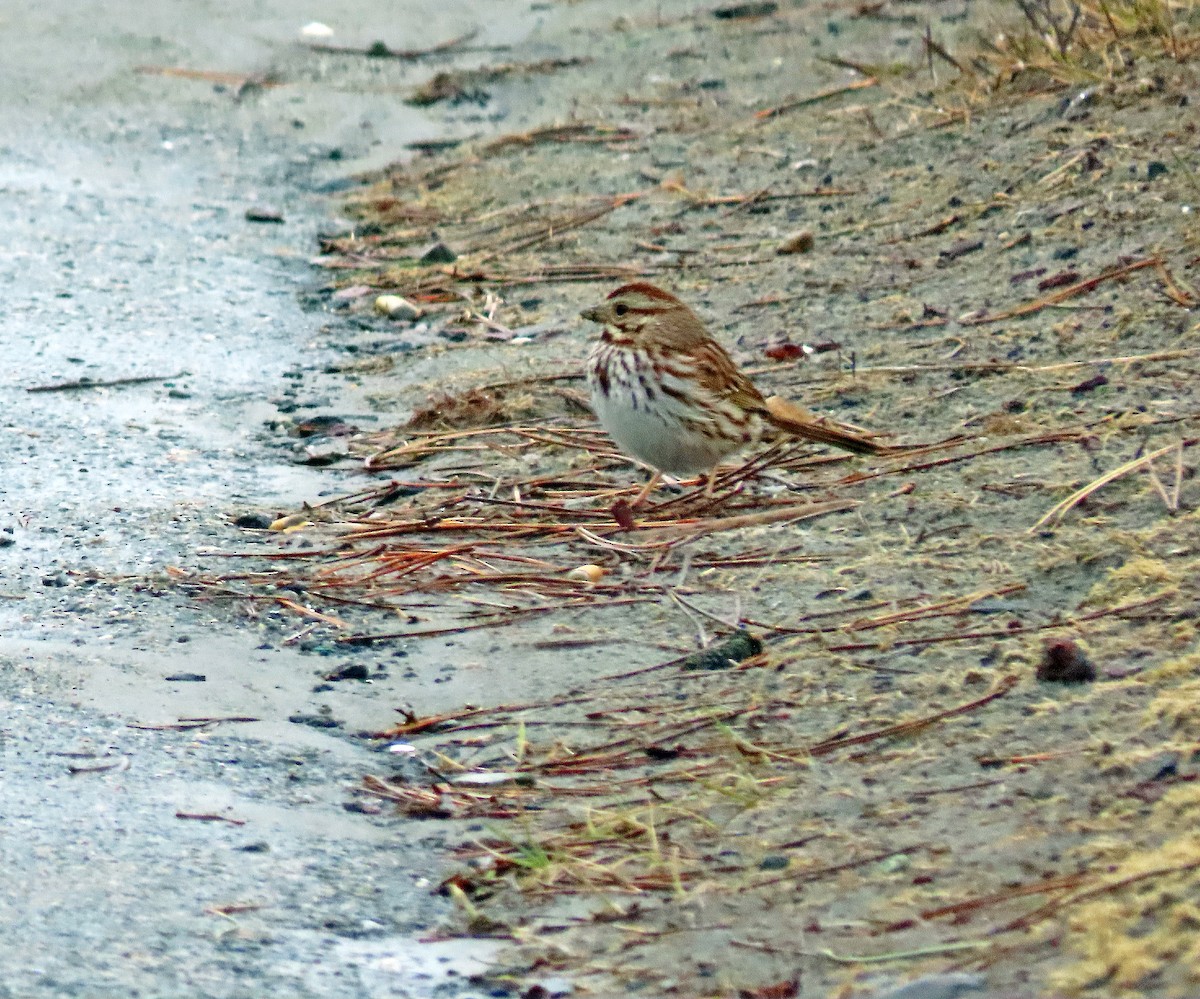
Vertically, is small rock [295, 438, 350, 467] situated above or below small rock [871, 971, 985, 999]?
below

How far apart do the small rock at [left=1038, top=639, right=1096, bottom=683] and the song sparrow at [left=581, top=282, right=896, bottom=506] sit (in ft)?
5.74

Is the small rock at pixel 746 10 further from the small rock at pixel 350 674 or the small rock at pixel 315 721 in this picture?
the small rock at pixel 315 721

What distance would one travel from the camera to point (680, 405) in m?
5.27

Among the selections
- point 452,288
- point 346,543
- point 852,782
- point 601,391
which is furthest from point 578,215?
point 852,782

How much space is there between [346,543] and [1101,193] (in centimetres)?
323

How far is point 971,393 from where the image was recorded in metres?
5.60

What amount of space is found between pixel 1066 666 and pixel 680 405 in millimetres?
1941

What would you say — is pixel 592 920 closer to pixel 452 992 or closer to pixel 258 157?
pixel 452 992

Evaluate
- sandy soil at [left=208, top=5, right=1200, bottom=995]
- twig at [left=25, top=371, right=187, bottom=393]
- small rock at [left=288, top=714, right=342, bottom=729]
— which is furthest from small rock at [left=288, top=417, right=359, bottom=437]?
small rock at [left=288, top=714, right=342, bottom=729]

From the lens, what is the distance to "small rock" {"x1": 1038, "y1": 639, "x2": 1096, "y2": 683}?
3.53 metres

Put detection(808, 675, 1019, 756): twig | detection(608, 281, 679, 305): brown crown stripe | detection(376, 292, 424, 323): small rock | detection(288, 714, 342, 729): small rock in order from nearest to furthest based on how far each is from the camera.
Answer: detection(808, 675, 1019, 756): twig
detection(288, 714, 342, 729): small rock
detection(608, 281, 679, 305): brown crown stripe
detection(376, 292, 424, 323): small rock

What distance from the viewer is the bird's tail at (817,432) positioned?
5.27m

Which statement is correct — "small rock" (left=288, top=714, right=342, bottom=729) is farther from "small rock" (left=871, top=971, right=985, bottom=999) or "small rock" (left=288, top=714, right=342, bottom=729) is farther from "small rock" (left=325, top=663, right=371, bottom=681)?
"small rock" (left=871, top=971, right=985, bottom=999)

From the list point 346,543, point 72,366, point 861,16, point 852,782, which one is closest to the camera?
point 852,782
